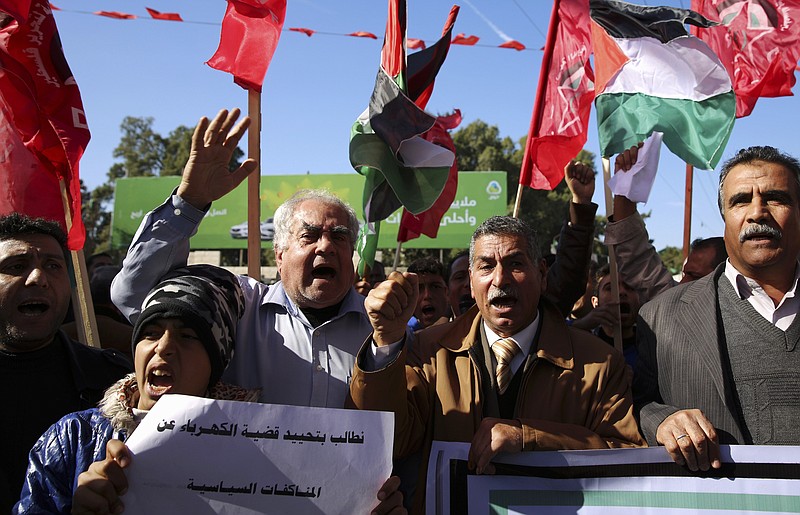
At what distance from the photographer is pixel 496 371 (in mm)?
2523

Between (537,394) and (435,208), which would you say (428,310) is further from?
(537,394)

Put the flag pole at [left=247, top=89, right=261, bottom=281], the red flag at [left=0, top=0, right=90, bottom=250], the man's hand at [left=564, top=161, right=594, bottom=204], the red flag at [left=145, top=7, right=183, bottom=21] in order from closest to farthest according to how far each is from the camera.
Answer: the flag pole at [left=247, top=89, right=261, bottom=281]
the man's hand at [left=564, top=161, right=594, bottom=204]
the red flag at [left=0, top=0, right=90, bottom=250]
the red flag at [left=145, top=7, right=183, bottom=21]

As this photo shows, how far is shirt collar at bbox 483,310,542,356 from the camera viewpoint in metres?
2.58

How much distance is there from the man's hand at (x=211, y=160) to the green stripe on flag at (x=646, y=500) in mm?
1450

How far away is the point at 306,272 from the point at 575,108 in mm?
2777

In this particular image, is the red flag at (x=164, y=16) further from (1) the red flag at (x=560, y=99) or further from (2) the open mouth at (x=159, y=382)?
(2) the open mouth at (x=159, y=382)

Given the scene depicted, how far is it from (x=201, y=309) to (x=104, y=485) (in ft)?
1.92

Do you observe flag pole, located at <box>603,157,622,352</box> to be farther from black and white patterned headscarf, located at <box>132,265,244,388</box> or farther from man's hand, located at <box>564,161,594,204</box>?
black and white patterned headscarf, located at <box>132,265,244,388</box>

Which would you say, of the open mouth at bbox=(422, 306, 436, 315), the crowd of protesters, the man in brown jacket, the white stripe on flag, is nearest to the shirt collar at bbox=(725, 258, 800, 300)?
the crowd of protesters

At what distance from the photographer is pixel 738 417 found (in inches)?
87.8

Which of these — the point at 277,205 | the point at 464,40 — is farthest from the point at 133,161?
the point at 464,40

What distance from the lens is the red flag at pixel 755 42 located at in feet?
16.4

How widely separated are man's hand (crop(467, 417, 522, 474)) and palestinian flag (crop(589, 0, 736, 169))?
7.24 feet

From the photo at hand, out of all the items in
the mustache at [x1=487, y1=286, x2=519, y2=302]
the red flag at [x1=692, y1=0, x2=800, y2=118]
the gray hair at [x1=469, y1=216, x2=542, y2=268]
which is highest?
the red flag at [x1=692, y1=0, x2=800, y2=118]
